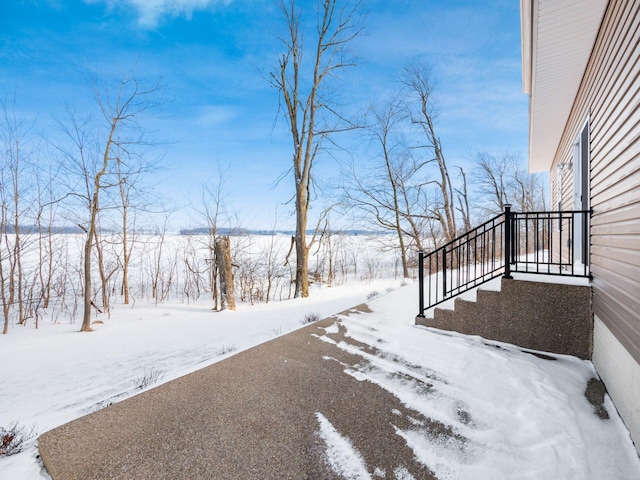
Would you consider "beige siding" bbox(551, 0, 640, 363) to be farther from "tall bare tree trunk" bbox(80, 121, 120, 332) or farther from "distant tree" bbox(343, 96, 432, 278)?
"distant tree" bbox(343, 96, 432, 278)

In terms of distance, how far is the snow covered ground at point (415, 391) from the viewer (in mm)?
1589

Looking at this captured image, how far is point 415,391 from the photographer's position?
92.4 inches

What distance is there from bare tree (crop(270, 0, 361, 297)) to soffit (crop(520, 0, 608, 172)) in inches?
236

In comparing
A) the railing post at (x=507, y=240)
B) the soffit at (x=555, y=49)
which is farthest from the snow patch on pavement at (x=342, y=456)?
the soffit at (x=555, y=49)

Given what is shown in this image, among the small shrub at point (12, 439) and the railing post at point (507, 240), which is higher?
the railing post at point (507, 240)

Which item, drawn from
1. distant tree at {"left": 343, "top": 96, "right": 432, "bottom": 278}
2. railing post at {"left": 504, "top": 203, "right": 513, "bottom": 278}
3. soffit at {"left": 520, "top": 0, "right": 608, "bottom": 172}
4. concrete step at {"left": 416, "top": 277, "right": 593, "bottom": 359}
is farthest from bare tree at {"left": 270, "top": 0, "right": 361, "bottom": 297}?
railing post at {"left": 504, "top": 203, "right": 513, "bottom": 278}

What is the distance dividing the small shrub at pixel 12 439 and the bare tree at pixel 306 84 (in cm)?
690

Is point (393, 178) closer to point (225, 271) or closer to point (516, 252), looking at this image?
point (225, 271)

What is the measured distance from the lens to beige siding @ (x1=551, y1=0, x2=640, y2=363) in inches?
76.0

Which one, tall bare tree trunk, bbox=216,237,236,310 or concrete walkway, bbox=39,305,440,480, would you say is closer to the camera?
concrete walkway, bbox=39,305,440,480

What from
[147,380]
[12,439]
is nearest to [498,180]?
[147,380]

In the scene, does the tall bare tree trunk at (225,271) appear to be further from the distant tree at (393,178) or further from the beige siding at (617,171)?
the distant tree at (393,178)

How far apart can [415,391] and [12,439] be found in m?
2.97

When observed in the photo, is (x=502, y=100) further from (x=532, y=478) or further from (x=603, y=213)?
(x=532, y=478)
